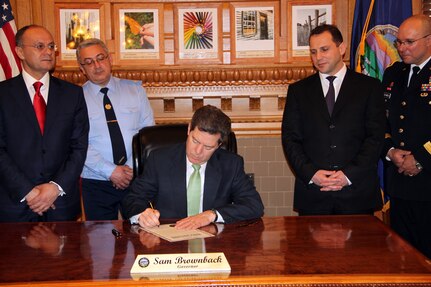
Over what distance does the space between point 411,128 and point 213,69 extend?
157 cm

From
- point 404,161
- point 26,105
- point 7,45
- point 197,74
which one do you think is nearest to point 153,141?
point 26,105

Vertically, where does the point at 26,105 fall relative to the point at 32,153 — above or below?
above

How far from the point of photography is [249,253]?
1.92 meters

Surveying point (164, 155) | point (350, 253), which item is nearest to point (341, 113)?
point (164, 155)

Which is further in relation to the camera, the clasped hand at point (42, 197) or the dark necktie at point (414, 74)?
the dark necktie at point (414, 74)

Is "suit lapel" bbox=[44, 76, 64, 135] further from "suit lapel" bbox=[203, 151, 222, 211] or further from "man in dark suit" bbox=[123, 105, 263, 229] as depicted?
"suit lapel" bbox=[203, 151, 222, 211]

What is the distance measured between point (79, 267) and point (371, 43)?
2927 millimetres

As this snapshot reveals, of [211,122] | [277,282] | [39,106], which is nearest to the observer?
[277,282]

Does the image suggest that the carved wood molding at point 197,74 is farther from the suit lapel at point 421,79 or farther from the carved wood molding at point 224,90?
the suit lapel at point 421,79

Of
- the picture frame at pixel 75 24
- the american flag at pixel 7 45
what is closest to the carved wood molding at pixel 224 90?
the picture frame at pixel 75 24

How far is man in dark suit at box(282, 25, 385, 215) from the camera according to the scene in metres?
2.99

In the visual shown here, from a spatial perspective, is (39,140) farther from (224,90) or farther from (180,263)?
(224,90)

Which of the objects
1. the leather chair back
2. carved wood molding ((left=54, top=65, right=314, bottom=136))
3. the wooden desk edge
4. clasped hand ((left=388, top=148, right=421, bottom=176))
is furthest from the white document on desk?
carved wood molding ((left=54, top=65, right=314, bottom=136))

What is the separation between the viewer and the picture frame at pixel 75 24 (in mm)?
4055
